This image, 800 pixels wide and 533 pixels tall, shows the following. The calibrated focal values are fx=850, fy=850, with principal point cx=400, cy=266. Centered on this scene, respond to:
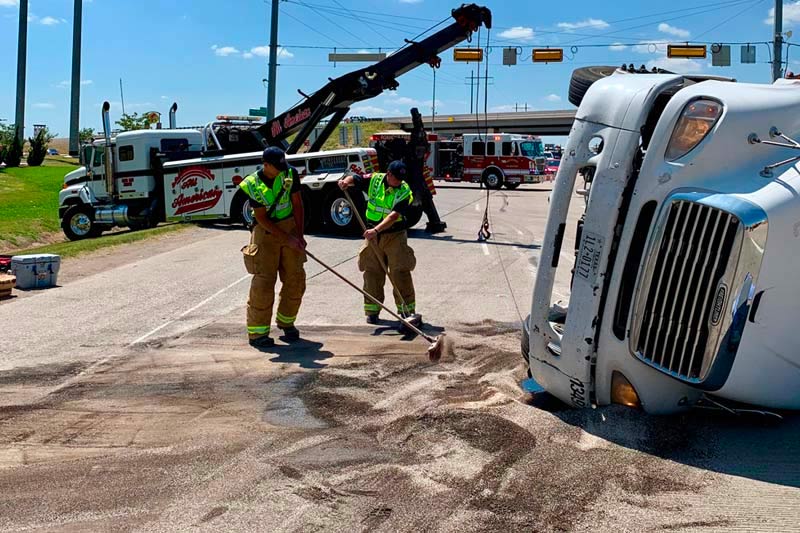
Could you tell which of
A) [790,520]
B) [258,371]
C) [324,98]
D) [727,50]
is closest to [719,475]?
[790,520]

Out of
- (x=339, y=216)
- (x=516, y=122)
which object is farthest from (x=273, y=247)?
(x=516, y=122)

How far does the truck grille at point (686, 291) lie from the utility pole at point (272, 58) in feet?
94.6

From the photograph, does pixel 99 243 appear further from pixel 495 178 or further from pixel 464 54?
pixel 495 178

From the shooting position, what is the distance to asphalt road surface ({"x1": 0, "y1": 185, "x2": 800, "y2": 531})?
393 cm

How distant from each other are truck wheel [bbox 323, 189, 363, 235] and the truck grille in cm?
1352

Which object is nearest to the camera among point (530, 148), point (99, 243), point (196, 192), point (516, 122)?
point (99, 243)

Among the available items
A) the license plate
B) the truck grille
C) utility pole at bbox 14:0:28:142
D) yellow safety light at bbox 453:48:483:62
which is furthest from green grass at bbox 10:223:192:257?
utility pole at bbox 14:0:28:142

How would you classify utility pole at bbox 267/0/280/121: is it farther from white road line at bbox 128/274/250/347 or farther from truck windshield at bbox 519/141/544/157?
white road line at bbox 128/274/250/347

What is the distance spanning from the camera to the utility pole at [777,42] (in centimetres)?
3023

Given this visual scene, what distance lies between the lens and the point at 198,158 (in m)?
20.2

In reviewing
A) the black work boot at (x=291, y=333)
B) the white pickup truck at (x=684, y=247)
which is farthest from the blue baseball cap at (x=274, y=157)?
the white pickup truck at (x=684, y=247)

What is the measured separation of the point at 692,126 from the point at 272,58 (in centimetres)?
2924

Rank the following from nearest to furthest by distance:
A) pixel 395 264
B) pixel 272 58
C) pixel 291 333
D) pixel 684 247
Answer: pixel 684 247 < pixel 291 333 < pixel 395 264 < pixel 272 58

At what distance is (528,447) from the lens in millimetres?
4582
